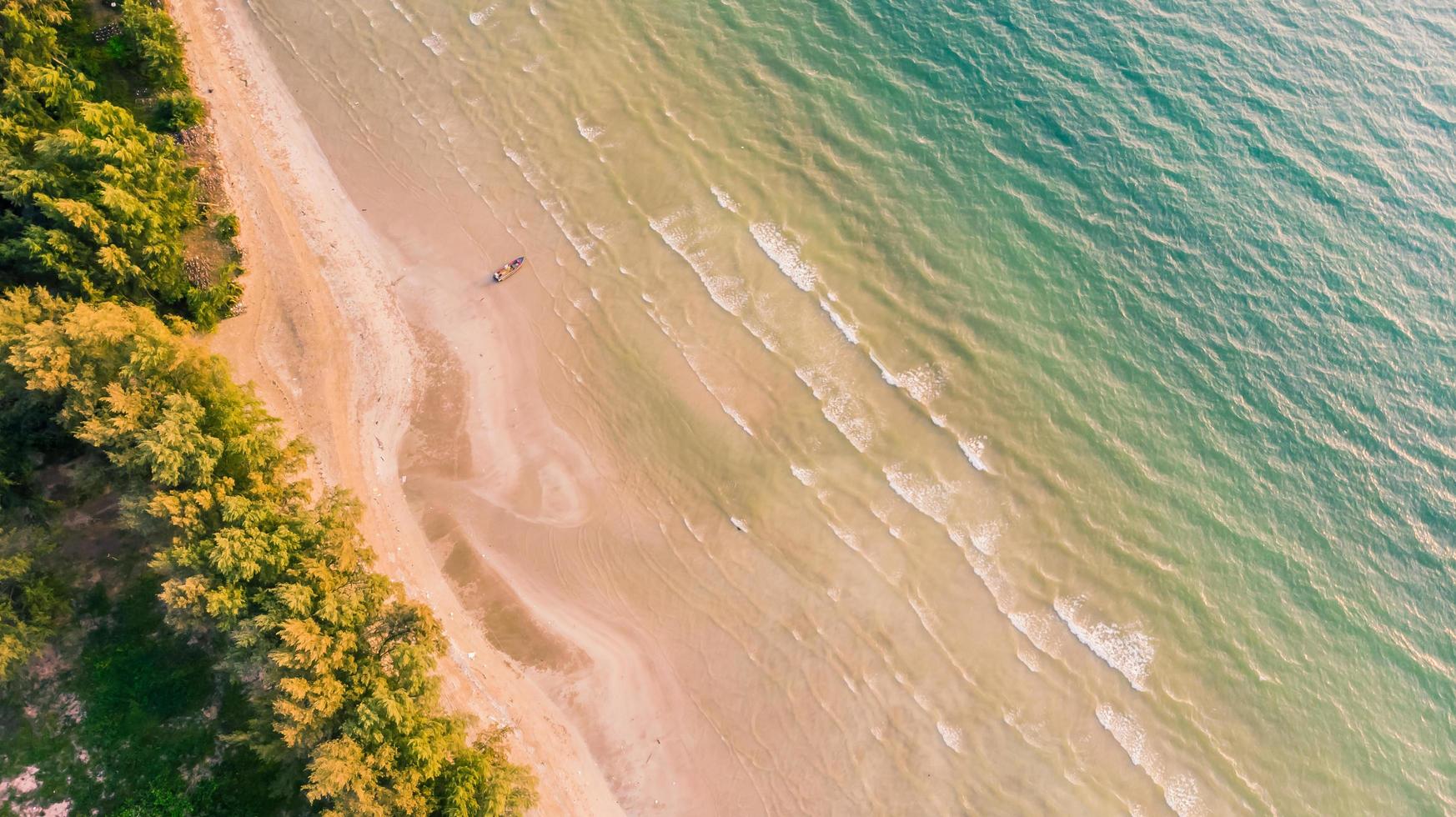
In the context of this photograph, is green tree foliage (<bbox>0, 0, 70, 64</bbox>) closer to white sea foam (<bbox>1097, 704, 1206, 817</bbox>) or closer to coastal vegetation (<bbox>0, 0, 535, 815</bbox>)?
coastal vegetation (<bbox>0, 0, 535, 815</bbox>)

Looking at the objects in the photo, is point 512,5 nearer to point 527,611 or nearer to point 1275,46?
point 527,611

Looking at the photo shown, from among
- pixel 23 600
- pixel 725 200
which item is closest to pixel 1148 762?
pixel 725 200

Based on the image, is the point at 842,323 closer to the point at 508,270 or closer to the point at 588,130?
the point at 508,270

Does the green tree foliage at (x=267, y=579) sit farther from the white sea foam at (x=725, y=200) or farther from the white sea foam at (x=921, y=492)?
the white sea foam at (x=725, y=200)

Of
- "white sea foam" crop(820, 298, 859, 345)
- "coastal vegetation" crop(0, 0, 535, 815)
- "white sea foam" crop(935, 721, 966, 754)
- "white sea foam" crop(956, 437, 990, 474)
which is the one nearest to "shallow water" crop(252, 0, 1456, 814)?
"white sea foam" crop(935, 721, 966, 754)

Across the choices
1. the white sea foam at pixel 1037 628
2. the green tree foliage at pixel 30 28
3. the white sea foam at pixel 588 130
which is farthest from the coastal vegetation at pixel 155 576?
the white sea foam at pixel 1037 628

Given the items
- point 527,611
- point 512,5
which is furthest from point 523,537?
point 512,5

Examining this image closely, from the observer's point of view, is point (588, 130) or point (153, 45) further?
point (588, 130)
